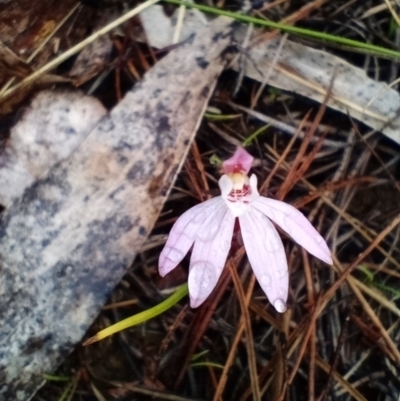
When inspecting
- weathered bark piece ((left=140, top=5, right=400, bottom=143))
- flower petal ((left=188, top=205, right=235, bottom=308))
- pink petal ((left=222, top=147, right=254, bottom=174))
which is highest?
weathered bark piece ((left=140, top=5, right=400, bottom=143))

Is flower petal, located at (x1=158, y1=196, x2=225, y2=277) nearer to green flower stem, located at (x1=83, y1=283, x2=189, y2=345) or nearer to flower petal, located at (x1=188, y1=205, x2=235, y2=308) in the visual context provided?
flower petal, located at (x1=188, y1=205, x2=235, y2=308)

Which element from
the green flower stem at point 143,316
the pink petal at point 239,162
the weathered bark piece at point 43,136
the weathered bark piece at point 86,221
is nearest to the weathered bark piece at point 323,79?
the weathered bark piece at point 86,221

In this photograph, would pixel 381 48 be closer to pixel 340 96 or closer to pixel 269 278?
pixel 340 96

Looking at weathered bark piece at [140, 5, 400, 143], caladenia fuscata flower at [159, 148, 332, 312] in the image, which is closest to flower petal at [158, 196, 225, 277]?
caladenia fuscata flower at [159, 148, 332, 312]

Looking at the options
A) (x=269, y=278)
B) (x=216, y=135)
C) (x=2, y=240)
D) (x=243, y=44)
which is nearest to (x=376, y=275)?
(x=269, y=278)

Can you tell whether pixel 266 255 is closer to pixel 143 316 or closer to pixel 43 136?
pixel 143 316

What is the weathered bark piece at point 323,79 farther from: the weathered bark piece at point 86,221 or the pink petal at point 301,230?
the pink petal at point 301,230
